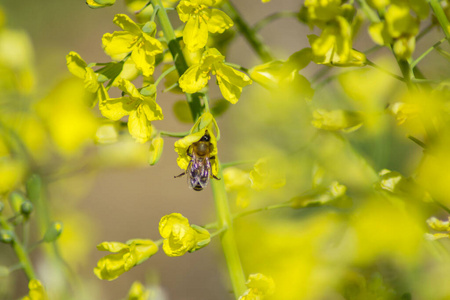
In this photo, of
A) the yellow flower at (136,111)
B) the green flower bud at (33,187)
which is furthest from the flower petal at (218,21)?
the green flower bud at (33,187)

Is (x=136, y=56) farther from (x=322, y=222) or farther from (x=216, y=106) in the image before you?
(x=322, y=222)

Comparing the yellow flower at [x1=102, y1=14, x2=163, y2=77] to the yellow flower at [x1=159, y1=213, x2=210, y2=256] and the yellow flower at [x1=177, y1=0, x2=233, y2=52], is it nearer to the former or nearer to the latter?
the yellow flower at [x1=177, y1=0, x2=233, y2=52]

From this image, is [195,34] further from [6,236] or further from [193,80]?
[6,236]

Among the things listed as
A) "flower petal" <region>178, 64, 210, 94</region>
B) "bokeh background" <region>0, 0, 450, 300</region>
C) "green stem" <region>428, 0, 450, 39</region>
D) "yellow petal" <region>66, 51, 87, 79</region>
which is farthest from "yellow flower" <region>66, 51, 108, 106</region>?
"green stem" <region>428, 0, 450, 39</region>

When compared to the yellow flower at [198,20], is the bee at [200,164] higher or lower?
lower

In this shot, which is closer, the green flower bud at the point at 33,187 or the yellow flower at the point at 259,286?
the yellow flower at the point at 259,286

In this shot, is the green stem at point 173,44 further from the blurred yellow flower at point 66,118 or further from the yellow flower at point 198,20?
the blurred yellow flower at point 66,118

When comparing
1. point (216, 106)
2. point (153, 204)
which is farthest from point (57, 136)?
point (153, 204)
